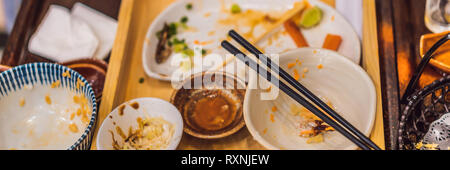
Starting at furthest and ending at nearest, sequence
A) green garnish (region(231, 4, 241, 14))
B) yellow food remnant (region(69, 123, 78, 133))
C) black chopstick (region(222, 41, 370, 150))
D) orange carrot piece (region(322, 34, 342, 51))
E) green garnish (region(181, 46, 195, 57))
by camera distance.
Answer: green garnish (region(231, 4, 241, 14)), green garnish (region(181, 46, 195, 57)), orange carrot piece (region(322, 34, 342, 51)), yellow food remnant (region(69, 123, 78, 133)), black chopstick (region(222, 41, 370, 150))

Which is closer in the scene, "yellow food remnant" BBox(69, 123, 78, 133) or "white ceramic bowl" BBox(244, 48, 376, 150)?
"white ceramic bowl" BBox(244, 48, 376, 150)

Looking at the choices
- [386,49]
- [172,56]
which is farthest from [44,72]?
[386,49]

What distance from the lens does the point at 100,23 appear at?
1970 millimetres

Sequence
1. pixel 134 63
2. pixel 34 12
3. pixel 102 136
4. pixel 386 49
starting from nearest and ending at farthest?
1. pixel 102 136
2. pixel 386 49
3. pixel 134 63
4. pixel 34 12

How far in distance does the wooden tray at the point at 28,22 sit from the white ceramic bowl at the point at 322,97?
3.49 ft

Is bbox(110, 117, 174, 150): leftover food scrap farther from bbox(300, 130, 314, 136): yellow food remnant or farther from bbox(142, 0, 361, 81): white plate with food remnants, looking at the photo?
bbox(300, 130, 314, 136): yellow food remnant

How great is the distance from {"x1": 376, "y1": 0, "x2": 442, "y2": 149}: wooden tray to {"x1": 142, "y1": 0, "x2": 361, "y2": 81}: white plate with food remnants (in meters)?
0.15

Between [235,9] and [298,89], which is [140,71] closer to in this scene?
[235,9]

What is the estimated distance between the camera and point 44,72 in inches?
56.3

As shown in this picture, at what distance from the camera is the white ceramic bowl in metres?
1.23

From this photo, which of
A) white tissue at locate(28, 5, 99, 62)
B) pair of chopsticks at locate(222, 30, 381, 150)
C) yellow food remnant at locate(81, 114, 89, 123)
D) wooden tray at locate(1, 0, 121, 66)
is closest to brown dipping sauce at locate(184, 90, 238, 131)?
pair of chopsticks at locate(222, 30, 381, 150)

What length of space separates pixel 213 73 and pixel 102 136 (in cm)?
47
